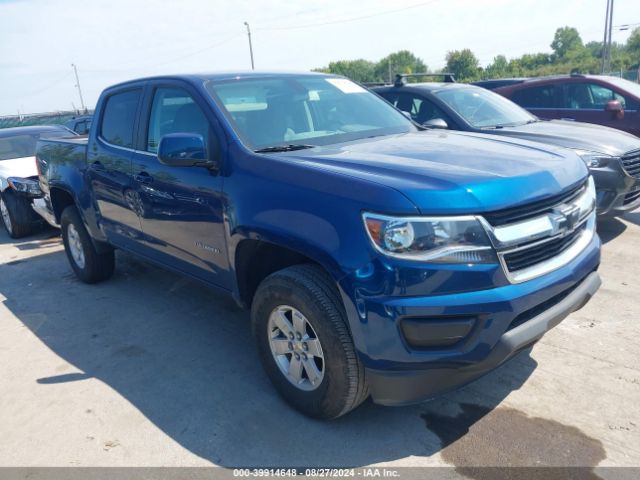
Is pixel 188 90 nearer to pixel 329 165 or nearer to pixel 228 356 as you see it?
pixel 329 165

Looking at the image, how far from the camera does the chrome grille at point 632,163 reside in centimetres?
548

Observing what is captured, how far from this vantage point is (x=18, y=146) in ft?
29.2

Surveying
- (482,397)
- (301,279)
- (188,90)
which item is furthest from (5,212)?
(482,397)

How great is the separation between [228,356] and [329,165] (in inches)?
67.8

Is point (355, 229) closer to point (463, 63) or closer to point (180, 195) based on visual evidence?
point (180, 195)

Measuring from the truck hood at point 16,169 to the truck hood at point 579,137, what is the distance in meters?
6.46

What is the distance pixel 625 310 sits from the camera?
4.06 metres

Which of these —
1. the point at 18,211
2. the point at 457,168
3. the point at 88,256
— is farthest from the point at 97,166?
the point at 18,211

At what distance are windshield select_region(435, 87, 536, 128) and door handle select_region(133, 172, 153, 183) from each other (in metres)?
3.78

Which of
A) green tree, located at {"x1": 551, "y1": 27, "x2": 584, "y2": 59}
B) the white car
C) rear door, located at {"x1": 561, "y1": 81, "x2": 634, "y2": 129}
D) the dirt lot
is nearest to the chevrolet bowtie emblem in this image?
the dirt lot

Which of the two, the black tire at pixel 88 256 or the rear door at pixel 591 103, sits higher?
the rear door at pixel 591 103

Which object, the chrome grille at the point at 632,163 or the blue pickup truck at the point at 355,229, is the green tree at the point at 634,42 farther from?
the blue pickup truck at the point at 355,229

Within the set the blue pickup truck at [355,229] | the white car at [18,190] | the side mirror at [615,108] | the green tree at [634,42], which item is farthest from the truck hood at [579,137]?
the green tree at [634,42]

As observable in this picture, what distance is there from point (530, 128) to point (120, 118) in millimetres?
4326
